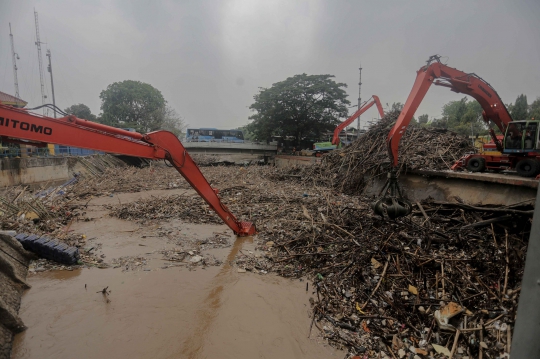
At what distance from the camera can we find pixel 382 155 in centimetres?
1019

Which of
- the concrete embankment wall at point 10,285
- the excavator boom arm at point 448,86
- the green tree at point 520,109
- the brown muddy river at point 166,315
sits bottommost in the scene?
the brown muddy river at point 166,315

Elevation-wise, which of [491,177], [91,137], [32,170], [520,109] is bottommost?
[32,170]

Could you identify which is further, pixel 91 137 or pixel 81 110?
pixel 81 110

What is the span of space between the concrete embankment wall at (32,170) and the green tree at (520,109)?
33481 mm

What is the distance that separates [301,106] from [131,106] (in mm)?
23635

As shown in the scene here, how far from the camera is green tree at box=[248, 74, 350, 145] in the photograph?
26.9 metres

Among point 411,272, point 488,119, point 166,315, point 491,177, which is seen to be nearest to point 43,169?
point 166,315

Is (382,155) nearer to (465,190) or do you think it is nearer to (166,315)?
(465,190)

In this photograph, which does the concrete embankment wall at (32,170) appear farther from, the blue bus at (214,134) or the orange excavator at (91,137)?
the blue bus at (214,134)

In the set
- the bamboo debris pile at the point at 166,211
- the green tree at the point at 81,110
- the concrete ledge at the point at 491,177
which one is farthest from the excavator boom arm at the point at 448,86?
the green tree at the point at 81,110

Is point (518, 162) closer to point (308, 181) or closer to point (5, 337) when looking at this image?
point (308, 181)

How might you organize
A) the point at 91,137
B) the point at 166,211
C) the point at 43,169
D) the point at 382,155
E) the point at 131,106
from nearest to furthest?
the point at 91,137 → the point at 166,211 → the point at 382,155 → the point at 43,169 → the point at 131,106

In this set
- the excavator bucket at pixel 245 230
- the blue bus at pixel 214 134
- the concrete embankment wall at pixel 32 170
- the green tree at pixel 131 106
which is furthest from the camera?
the green tree at pixel 131 106

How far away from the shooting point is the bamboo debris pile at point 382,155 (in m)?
8.99
